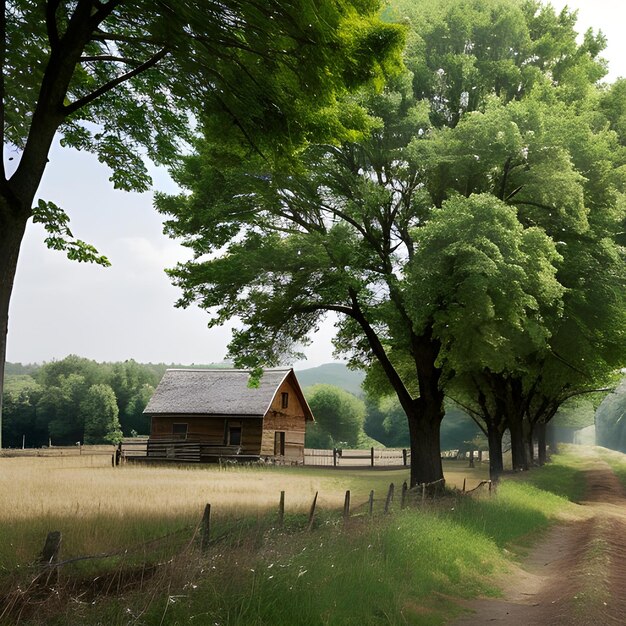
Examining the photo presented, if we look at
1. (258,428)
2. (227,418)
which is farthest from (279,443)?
(227,418)

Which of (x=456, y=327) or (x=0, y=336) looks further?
(x=456, y=327)

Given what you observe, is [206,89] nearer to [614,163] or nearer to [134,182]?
[134,182]

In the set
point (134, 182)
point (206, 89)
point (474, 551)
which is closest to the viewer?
point (206, 89)

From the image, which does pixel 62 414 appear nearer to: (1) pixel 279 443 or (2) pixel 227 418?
(2) pixel 227 418

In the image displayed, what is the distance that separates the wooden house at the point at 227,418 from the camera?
47312 mm

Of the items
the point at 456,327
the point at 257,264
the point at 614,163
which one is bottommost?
the point at 456,327

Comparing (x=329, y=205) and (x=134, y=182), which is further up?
(x=329, y=205)

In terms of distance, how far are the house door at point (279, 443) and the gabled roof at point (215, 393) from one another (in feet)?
11.9

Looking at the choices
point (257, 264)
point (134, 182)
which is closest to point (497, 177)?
point (257, 264)

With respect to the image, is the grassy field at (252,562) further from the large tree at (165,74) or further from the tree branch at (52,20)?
the tree branch at (52,20)

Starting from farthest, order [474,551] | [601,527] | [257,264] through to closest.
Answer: [601,527] < [257,264] < [474,551]

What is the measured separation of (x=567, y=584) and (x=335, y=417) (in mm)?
110946

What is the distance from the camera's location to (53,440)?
322ft

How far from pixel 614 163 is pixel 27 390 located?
98.4 meters
